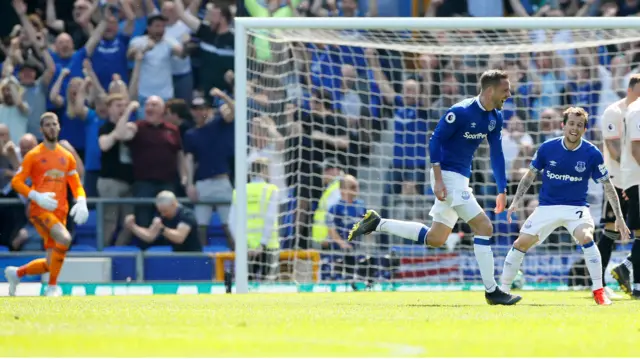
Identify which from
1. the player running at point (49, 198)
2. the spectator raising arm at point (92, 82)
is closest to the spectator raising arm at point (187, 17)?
the spectator raising arm at point (92, 82)

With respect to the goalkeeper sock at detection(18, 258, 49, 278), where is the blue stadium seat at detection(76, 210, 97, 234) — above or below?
above

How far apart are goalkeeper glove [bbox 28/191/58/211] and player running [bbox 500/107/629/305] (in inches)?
200

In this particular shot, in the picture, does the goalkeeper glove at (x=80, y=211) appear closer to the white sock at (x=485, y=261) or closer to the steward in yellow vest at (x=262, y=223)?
the steward in yellow vest at (x=262, y=223)

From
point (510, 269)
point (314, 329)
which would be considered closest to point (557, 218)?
point (510, 269)

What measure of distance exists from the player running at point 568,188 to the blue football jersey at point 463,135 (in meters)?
0.64

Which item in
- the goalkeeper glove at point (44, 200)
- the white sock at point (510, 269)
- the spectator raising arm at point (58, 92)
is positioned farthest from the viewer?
the spectator raising arm at point (58, 92)

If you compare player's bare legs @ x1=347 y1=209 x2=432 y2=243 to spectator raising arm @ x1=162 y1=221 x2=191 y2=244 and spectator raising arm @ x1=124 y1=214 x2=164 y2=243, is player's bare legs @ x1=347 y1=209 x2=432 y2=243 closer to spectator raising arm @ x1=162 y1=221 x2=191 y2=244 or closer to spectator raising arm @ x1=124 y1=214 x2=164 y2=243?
spectator raising arm @ x1=162 y1=221 x2=191 y2=244

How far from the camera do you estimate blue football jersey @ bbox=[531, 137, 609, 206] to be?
1086 cm

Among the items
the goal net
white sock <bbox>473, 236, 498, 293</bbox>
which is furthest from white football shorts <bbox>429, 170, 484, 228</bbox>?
the goal net

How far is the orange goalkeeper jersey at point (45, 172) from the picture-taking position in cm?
1335

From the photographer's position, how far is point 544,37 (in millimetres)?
16625

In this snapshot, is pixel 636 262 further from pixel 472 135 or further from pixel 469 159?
pixel 472 135

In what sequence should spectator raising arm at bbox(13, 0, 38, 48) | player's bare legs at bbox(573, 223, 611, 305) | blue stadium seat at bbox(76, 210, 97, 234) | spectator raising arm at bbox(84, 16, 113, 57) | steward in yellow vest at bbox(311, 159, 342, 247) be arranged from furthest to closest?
1. spectator raising arm at bbox(13, 0, 38, 48)
2. spectator raising arm at bbox(84, 16, 113, 57)
3. blue stadium seat at bbox(76, 210, 97, 234)
4. steward in yellow vest at bbox(311, 159, 342, 247)
5. player's bare legs at bbox(573, 223, 611, 305)

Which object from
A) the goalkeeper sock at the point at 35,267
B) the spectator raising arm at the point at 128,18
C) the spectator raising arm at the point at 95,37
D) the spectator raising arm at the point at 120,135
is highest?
the spectator raising arm at the point at 128,18
